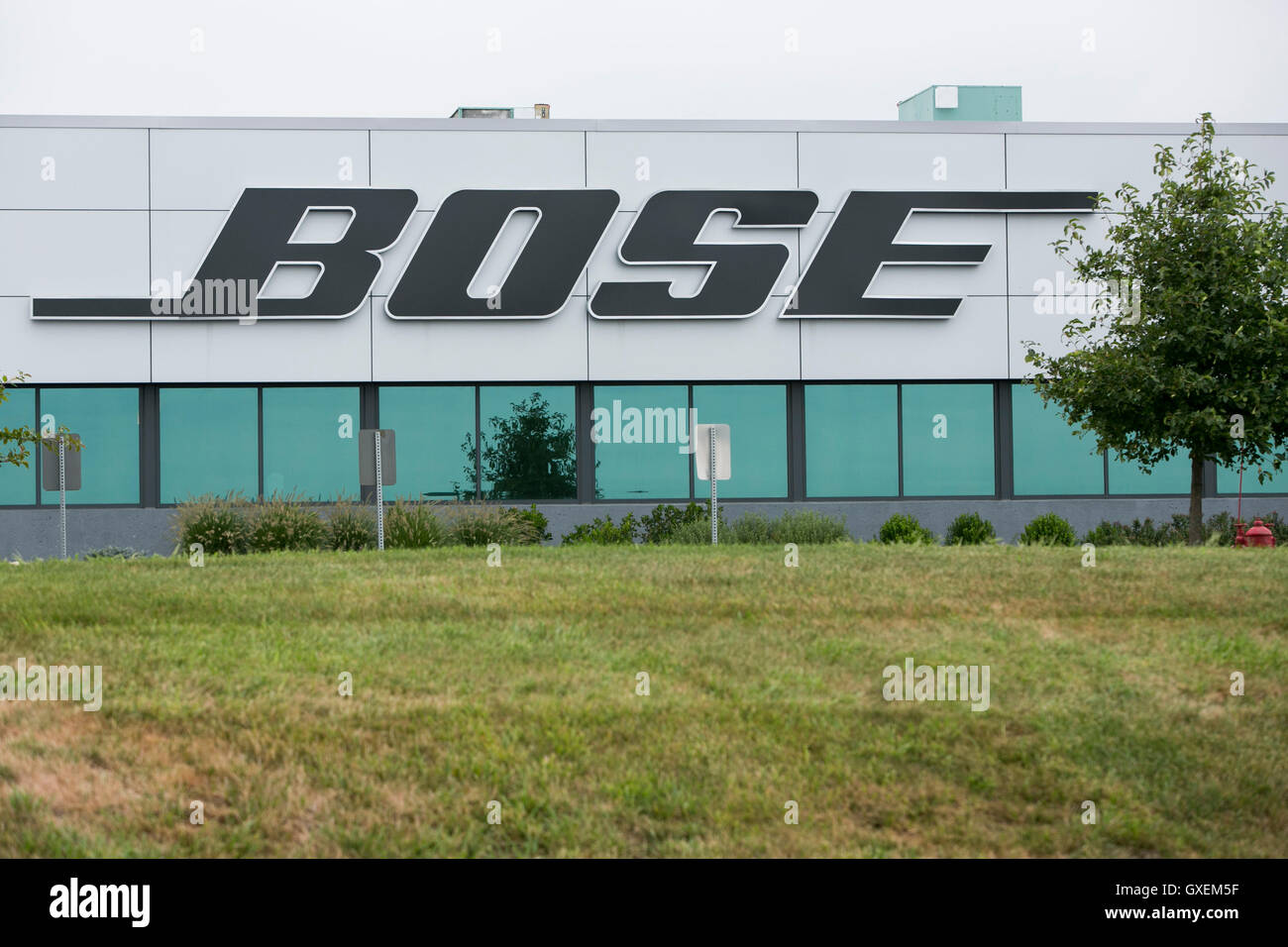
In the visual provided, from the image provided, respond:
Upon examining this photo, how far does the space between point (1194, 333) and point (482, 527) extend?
10297 millimetres

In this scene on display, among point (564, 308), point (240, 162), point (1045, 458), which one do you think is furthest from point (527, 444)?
point (1045, 458)

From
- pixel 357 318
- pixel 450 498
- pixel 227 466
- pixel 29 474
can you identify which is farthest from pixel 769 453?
pixel 29 474

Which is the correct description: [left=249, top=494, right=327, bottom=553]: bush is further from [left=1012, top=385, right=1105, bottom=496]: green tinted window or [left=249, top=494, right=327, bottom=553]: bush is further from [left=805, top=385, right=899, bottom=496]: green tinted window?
[left=1012, top=385, right=1105, bottom=496]: green tinted window

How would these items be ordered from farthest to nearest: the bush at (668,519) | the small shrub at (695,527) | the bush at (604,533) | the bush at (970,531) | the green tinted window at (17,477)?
the green tinted window at (17,477), the bush at (970,531), the bush at (668,519), the bush at (604,533), the small shrub at (695,527)

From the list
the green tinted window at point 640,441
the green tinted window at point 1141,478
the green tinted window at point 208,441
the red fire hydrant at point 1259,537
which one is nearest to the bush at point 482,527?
the green tinted window at point 640,441

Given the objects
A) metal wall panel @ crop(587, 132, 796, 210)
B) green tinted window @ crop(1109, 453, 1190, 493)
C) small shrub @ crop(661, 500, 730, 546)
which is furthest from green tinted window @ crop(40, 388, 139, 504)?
green tinted window @ crop(1109, 453, 1190, 493)

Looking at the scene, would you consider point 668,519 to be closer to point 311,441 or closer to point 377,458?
point 377,458

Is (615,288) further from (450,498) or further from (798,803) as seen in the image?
(798,803)

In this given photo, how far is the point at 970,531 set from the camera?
20.0 m

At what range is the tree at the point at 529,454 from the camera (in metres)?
20.8

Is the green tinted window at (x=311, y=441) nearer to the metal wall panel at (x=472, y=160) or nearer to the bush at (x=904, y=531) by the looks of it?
the metal wall panel at (x=472, y=160)

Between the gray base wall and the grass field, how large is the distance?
10.6 m

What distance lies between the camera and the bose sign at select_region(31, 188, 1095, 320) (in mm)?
20266

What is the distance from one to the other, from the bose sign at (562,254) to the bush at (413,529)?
206 inches
